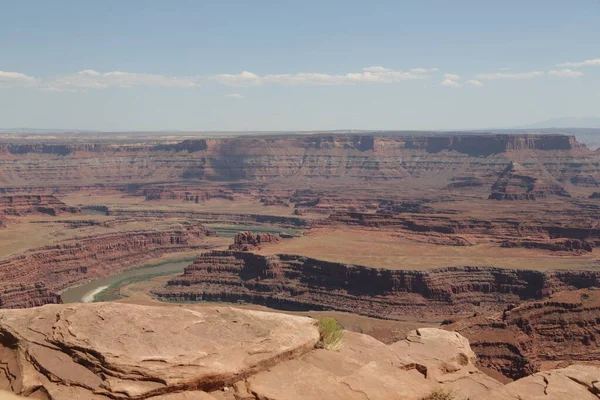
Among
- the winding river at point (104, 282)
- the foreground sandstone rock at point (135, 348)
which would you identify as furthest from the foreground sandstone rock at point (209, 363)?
the winding river at point (104, 282)

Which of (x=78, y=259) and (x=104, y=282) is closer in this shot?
(x=104, y=282)

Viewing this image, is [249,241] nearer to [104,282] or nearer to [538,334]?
[104,282]

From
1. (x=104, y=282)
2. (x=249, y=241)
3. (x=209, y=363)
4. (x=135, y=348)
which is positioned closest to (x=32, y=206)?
(x=104, y=282)

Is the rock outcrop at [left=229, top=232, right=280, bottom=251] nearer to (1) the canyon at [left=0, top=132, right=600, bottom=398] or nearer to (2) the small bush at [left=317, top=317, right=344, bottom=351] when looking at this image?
(1) the canyon at [left=0, top=132, right=600, bottom=398]

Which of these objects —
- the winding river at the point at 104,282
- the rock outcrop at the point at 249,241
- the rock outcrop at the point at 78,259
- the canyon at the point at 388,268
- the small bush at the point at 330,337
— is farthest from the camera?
the rock outcrop at the point at 249,241

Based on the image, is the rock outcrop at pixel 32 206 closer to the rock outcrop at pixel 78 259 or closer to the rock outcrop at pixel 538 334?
the rock outcrop at pixel 78 259
